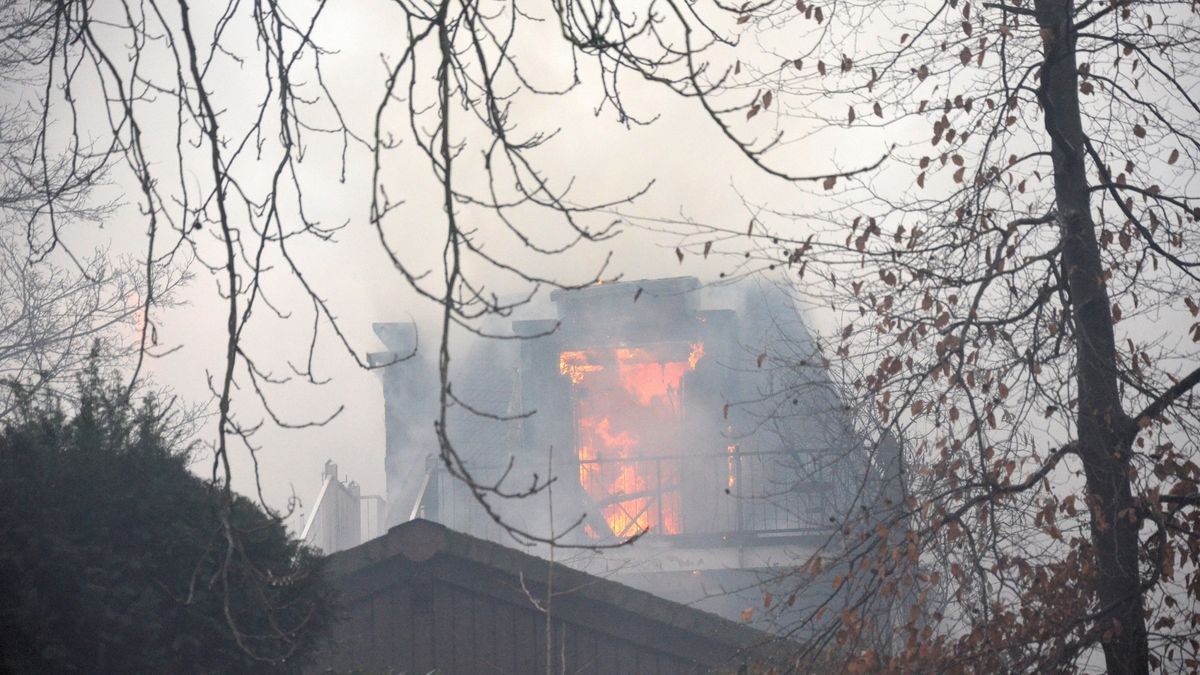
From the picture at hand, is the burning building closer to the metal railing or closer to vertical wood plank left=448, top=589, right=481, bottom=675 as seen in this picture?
the metal railing

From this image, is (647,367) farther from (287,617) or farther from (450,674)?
(287,617)

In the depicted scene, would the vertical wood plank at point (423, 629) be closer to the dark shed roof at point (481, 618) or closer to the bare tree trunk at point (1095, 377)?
the dark shed roof at point (481, 618)

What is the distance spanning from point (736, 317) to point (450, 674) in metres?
Result: 14.2

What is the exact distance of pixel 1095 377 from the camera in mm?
6309

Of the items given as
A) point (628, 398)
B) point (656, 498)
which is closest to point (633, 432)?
point (628, 398)

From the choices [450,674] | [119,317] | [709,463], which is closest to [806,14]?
[450,674]

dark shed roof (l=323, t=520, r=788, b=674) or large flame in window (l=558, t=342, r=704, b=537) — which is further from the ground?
large flame in window (l=558, t=342, r=704, b=537)

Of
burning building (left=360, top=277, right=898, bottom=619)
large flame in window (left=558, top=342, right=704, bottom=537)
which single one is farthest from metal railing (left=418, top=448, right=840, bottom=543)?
large flame in window (left=558, top=342, right=704, bottom=537)

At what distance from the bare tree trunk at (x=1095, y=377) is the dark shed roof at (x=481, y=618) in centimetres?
388

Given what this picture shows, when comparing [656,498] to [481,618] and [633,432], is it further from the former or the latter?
[481,618]

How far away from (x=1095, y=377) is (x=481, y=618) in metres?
5.57

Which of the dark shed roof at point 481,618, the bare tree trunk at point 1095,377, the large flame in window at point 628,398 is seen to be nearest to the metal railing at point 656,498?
the large flame in window at point 628,398

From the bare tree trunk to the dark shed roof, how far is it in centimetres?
388

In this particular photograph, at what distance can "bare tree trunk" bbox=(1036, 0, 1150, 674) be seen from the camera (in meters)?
5.87
